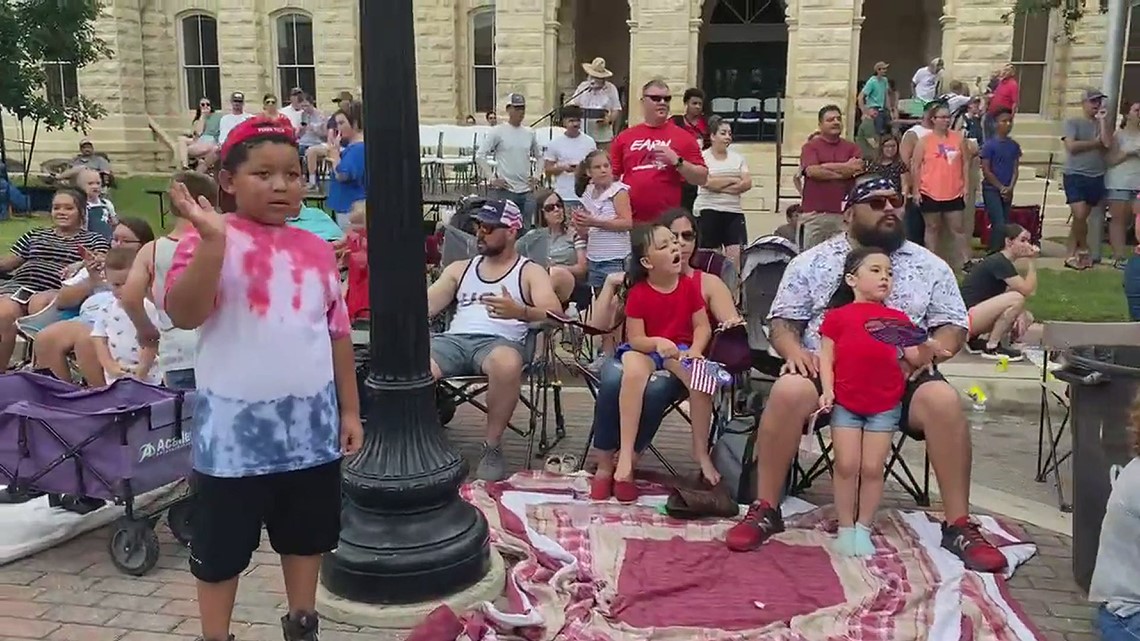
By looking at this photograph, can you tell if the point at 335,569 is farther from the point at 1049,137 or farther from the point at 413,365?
the point at 1049,137

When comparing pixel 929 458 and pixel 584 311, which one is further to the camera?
pixel 584 311

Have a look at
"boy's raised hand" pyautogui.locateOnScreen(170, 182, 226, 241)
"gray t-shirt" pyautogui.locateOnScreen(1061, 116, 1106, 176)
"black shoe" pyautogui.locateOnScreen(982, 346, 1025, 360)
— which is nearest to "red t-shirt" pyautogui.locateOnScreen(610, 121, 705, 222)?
"black shoe" pyautogui.locateOnScreen(982, 346, 1025, 360)

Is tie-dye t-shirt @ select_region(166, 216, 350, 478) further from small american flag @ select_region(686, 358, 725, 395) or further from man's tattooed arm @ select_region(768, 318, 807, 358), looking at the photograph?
man's tattooed arm @ select_region(768, 318, 807, 358)

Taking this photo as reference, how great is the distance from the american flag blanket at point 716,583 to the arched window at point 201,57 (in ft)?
66.2

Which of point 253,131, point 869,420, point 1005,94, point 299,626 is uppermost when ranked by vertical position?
point 1005,94

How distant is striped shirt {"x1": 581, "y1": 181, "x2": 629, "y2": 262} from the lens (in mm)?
7242

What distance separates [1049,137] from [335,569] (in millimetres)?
17301

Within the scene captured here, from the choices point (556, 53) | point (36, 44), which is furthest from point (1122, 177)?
point (36, 44)

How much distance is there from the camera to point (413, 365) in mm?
3805

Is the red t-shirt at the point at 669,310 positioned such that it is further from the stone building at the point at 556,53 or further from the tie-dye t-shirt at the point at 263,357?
the stone building at the point at 556,53

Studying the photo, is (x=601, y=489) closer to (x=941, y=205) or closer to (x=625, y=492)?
(x=625, y=492)

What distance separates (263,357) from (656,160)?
15.6 ft

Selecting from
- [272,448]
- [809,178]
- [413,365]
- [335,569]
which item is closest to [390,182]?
[413,365]

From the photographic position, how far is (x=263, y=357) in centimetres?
287
